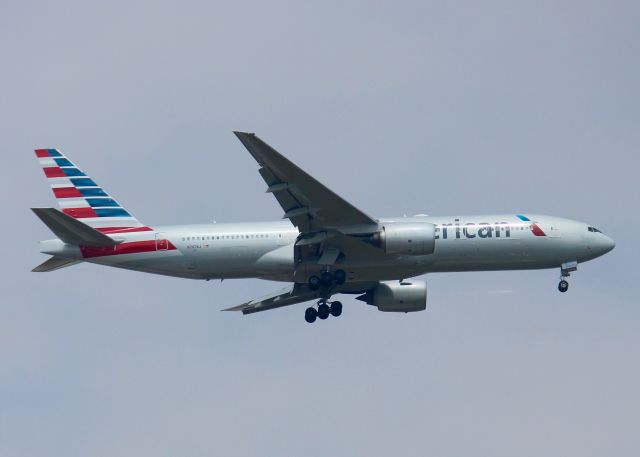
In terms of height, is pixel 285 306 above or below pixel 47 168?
below

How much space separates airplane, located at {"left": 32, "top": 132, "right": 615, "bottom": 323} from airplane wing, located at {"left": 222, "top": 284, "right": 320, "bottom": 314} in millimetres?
2928

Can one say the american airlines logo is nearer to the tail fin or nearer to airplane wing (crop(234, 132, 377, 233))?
airplane wing (crop(234, 132, 377, 233))

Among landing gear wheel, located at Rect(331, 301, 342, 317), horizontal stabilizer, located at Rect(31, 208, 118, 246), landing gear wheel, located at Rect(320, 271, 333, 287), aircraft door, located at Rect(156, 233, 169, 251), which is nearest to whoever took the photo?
horizontal stabilizer, located at Rect(31, 208, 118, 246)

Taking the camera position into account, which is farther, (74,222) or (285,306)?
(285,306)

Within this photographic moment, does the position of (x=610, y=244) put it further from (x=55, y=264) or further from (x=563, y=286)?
(x=55, y=264)

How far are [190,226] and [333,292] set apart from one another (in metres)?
7.85

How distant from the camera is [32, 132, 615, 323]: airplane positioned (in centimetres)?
5600

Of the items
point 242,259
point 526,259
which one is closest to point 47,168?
point 242,259

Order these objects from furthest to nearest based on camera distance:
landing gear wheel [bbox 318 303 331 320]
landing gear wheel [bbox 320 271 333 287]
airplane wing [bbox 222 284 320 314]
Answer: airplane wing [bbox 222 284 320 314], landing gear wheel [bbox 318 303 331 320], landing gear wheel [bbox 320 271 333 287]

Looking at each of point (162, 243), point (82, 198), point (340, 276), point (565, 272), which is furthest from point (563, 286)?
point (82, 198)

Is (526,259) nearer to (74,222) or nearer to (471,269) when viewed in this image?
(471,269)

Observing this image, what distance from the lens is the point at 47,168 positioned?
2454 inches

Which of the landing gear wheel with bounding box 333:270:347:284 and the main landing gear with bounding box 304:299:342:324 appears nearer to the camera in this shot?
the landing gear wheel with bounding box 333:270:347:284

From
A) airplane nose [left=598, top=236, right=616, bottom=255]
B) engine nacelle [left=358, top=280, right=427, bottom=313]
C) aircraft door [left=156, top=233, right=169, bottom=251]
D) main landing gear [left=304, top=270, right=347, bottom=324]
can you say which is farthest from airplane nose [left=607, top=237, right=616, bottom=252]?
aircraft door [left=156, top=233, right=169, bottom=251]
